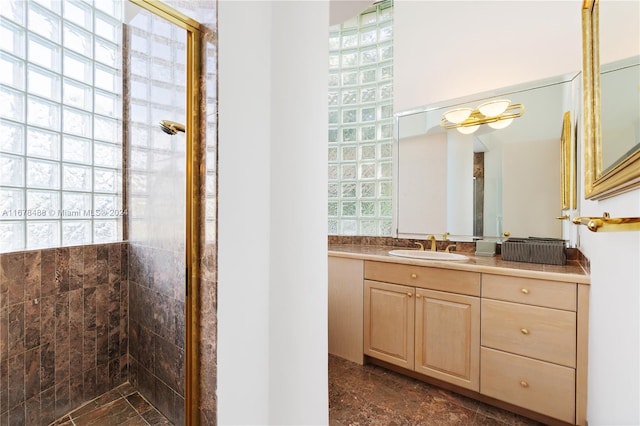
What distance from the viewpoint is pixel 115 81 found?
54.7 inches

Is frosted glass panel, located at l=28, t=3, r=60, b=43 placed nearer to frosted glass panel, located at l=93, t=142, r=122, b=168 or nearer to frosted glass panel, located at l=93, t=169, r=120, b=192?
frosted glass panel, located at l=93, t=142, r=122, b=168

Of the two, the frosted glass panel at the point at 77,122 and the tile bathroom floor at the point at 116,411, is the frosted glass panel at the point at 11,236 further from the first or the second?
the tile bathroom floor at the point at 116,411

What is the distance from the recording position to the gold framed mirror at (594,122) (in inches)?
33.1

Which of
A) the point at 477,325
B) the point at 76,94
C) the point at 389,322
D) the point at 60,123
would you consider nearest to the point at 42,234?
the point at 60,123

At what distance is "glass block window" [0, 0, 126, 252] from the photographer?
123 cm

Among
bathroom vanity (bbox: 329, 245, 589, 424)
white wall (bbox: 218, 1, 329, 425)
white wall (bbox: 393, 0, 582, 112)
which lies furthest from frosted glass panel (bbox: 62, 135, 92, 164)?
white wall (bbox: 393, 0, 582, 112)

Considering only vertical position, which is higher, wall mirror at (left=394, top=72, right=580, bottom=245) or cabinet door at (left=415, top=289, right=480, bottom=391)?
wall mirror at (left=394, top=72, right=580, bottom=245)

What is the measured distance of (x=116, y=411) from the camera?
1.41m

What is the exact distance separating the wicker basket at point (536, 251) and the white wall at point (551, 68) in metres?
0.12

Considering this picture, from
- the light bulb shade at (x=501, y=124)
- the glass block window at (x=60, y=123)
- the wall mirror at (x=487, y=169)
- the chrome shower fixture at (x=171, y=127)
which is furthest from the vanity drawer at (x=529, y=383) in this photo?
the glass block window at (x=60, y=123)

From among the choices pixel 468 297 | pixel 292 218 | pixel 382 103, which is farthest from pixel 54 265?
pixel 382 103

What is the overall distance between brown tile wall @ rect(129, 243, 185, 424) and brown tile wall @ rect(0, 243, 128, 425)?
0.31ft

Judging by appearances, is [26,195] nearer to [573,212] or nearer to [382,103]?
[382,103]

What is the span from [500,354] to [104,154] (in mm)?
2237
